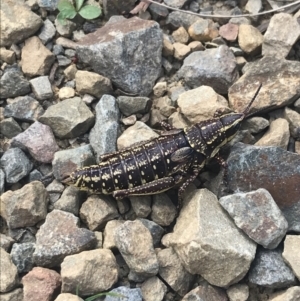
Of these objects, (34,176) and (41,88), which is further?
(41,88)

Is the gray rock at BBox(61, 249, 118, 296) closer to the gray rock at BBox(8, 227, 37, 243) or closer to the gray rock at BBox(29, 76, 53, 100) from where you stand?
the gray rock at BBox(8, 227, 37, 243)

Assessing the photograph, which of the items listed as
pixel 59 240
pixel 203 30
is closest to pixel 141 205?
pixel 59 240

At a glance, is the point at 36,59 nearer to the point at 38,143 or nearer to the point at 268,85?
the point at 38,143

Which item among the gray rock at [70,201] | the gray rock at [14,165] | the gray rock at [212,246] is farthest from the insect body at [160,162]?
the gray rock at [14,165]

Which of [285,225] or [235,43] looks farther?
[235,43]

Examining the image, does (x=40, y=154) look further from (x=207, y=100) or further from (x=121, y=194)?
(x=207, y=100)

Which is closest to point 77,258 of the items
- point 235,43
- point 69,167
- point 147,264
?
point 147,264

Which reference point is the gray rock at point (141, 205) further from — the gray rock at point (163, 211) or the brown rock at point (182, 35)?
the brown rock at point (182, 35)
